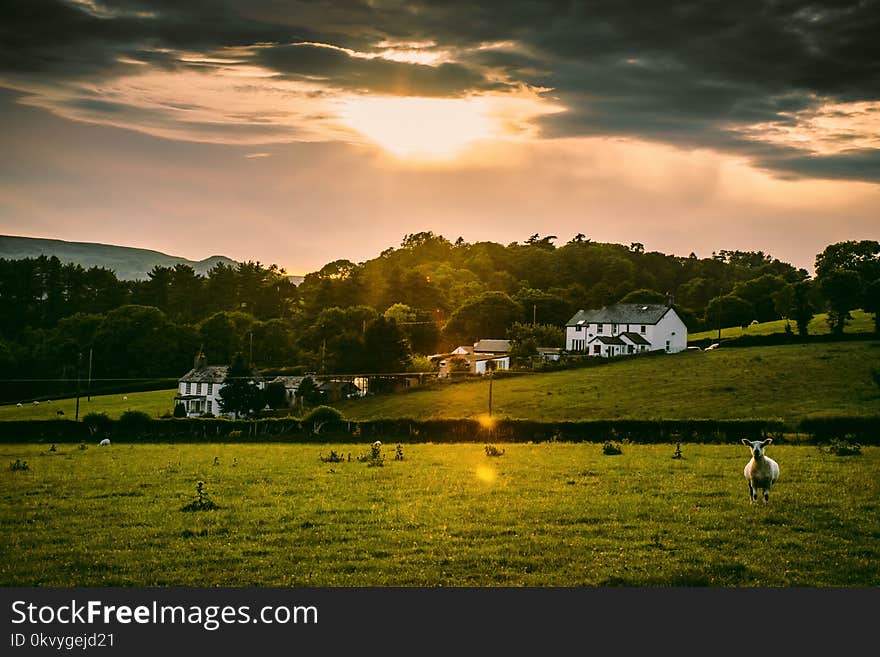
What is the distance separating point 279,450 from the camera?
40594 millimetres

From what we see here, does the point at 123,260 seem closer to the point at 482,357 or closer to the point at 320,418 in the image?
the point at 482,357

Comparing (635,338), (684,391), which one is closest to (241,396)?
(684,391)

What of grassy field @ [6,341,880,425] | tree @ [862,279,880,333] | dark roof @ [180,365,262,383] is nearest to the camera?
grassy field @ [6,341,880,425]

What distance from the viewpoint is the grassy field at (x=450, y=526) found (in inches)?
552

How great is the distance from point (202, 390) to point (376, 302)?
49977 mm

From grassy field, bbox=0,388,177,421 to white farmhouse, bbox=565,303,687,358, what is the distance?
5545cm

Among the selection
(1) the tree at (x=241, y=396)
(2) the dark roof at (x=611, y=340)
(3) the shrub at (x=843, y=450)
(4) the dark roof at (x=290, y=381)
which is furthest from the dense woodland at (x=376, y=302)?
(3) the shrub at (x=843, y=450)

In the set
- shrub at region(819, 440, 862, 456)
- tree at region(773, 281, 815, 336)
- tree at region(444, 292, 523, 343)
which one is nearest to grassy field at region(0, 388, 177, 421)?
tree at region(444, 292, 523, 343)

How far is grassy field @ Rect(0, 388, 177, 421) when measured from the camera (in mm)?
74500

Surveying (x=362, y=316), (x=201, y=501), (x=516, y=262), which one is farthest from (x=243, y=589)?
(x=516, y=262)

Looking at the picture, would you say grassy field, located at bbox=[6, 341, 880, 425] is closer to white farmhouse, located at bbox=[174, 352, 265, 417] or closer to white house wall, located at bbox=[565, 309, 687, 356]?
white farmhouse, located at bbox=[174, 352, 265, 417]

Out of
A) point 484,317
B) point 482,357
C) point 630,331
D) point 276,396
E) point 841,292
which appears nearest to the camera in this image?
point 276,396

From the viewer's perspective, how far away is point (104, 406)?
268 ft

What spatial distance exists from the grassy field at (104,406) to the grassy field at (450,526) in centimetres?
4911
